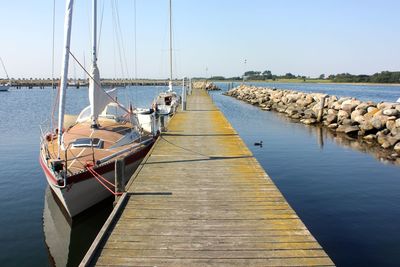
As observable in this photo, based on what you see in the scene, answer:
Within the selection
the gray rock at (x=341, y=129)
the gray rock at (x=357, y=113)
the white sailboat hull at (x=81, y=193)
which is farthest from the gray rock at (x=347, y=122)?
the white sailboat hull at (x=81, y=193)

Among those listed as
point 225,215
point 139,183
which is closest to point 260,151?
point 139,183

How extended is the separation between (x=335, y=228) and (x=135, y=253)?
6.69m

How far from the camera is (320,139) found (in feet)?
77.6

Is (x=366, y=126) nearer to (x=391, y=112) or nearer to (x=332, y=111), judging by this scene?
(x=391, y=112)

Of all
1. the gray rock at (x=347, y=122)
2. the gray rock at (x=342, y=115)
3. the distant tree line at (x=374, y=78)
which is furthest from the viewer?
the distant tree line at (x=374, y=78)

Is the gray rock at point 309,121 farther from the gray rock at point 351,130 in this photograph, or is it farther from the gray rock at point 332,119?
the gray rock at point 351,130

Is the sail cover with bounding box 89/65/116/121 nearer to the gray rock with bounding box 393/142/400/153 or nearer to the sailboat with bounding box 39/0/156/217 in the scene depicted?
the sailboat with bounding box 39/0/156/217

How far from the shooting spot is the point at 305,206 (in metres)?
11.7

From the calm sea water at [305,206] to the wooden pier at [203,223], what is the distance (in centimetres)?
234

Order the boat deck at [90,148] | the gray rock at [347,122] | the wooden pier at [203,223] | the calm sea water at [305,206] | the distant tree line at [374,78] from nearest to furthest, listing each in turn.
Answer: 1. the wooden pier at [203,223]
2. the calm sea water at [305,206]
3. the boat deck at [90,148]
4. the gray rock at [347,122]
5. the distant tree line at [374,78]

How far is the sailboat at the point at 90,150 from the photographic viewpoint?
9.55m

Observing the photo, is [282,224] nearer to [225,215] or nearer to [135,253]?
[225,215]

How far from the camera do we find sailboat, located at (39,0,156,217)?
31.3ft

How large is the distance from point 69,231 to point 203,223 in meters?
5.37
